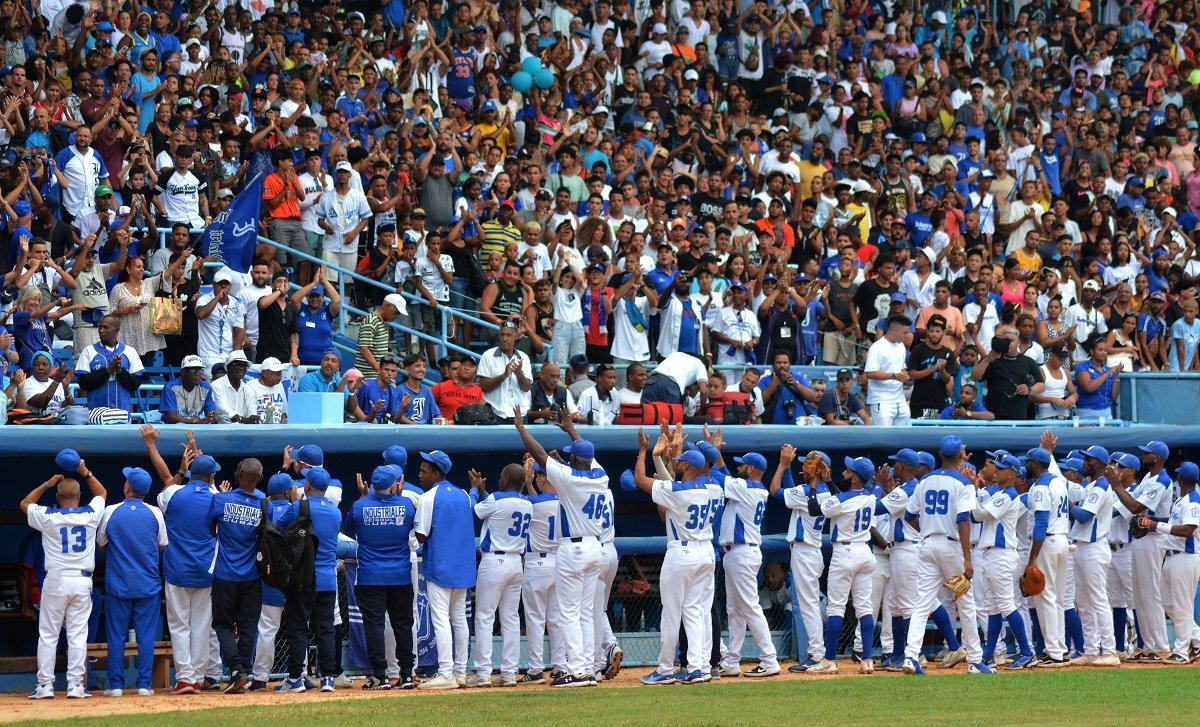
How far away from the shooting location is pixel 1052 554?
15.1m

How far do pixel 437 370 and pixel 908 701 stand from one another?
7022 millimetres

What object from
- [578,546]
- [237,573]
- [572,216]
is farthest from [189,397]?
[572,216]

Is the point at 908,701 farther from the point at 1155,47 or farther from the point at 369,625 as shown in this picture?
the point at 1155,47

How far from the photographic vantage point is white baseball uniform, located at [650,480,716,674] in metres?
13.5

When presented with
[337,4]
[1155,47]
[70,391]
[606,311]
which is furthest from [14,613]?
[1155,47]

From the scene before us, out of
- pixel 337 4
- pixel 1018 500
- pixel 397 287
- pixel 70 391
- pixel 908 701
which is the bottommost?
pixel 908 701

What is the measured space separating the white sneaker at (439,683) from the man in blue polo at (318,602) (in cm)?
72

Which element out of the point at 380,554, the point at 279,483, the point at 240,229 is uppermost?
the point at 240,229

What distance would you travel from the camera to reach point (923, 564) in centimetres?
1448

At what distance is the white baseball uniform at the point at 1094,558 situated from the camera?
15359 mm

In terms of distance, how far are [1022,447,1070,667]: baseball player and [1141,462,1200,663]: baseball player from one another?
2.79 ft

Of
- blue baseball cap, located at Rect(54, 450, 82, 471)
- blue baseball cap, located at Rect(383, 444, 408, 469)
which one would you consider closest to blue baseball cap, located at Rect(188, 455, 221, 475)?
blue baseball cap, located at Rect(54, 450, 82, 471)

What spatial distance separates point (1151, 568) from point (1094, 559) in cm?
56

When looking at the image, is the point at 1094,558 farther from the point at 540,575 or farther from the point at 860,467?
the point at 540,575
